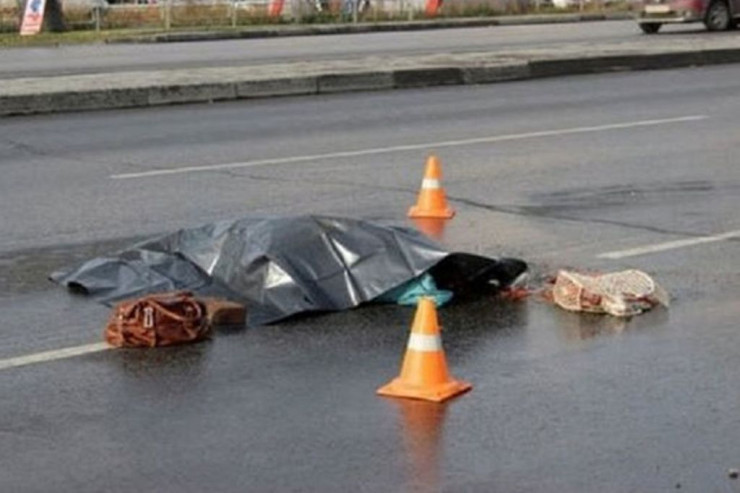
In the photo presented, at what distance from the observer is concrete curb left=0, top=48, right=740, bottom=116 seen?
60.2 ft

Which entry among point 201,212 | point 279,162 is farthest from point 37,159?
point 201,212

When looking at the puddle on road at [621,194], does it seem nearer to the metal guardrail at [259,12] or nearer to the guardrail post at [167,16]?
the guardrail post at [167,16]

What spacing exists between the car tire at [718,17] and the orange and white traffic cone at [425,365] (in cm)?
2909

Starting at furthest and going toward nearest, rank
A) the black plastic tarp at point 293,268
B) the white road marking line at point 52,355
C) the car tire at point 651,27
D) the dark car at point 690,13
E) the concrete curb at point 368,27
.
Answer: the concrete curb at point 368,27 < the car tire at point 651,27 < the dark car at point 690,13 < the black plastic tarp at point 293,268 < the white road marking line at point 52,355

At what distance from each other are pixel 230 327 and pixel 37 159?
6.63m

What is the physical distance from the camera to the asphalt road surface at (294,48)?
2575cm

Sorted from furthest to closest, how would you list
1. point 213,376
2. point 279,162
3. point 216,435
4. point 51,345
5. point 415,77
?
point 415,77 < point 279,162 < point 51,345 < point 213,376 < point 216,435

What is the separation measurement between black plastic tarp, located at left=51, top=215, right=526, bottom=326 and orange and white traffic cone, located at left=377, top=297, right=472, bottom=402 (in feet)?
4.75

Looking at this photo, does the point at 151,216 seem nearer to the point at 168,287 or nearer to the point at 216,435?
the point at 168,287

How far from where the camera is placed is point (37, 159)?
46.2 ft

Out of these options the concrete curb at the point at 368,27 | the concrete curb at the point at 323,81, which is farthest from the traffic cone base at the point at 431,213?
the concrete curb at the point at 368,27

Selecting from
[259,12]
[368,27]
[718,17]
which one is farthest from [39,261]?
[259,12]

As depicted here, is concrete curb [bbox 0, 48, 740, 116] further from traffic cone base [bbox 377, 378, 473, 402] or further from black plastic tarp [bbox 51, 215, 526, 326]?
traffic cone base [bbox 377, 378, 473, 402]

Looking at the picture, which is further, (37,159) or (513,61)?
(513,61)
